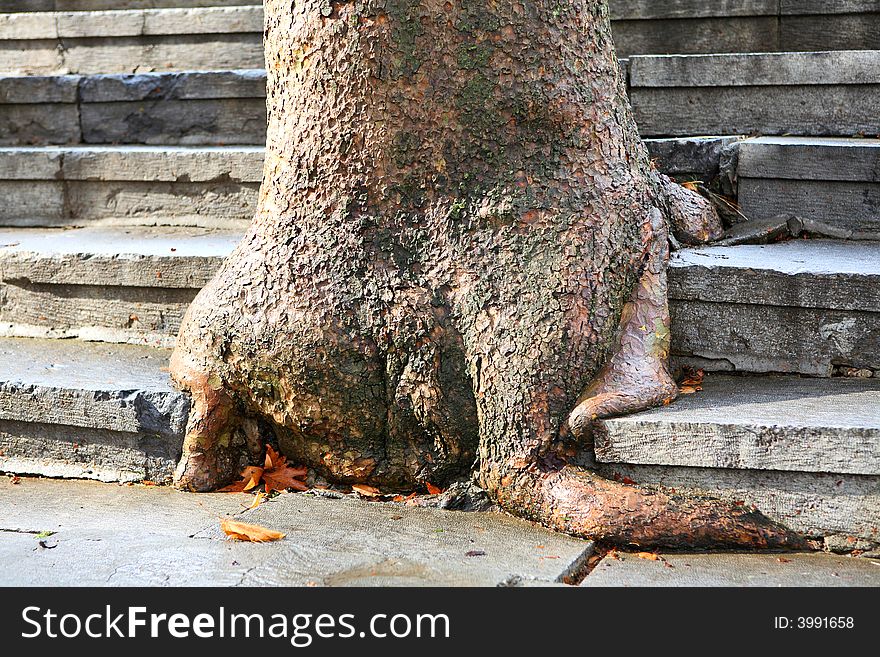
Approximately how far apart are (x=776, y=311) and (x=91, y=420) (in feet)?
6.92

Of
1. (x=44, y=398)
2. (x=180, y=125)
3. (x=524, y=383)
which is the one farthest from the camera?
(x=180, y=125)

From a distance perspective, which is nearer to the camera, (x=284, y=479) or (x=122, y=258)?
(x=284, y=479)

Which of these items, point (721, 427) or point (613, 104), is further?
point (613, 104)

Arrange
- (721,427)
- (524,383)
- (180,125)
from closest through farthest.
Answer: (721,427)
(524,383)
(180,125)

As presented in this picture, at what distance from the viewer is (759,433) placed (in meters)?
2.46

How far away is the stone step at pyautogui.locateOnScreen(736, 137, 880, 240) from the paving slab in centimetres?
154

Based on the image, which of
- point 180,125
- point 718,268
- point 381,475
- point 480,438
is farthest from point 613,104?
point 180,125

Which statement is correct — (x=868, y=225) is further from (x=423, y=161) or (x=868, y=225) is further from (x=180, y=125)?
(x=180, y=125)

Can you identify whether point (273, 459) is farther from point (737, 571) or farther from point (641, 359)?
point (737, 571)

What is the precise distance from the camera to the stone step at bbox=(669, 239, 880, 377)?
278cm

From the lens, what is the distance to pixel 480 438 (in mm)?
2732

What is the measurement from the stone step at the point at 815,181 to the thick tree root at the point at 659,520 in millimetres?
1258

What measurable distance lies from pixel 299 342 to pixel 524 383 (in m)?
0.65

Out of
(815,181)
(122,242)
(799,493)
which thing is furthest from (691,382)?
(122,242)
